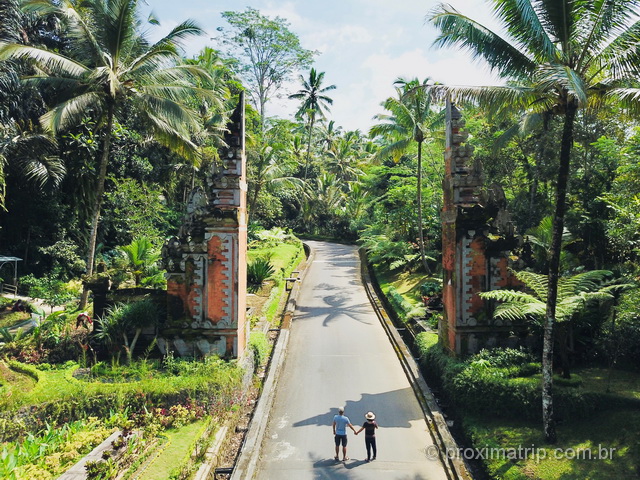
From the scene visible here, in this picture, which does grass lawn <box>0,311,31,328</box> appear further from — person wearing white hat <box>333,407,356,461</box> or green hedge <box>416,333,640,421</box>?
green hedge <box>416,333,640,421</box>

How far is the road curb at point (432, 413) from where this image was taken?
7.45m

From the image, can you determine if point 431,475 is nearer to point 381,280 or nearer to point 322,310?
point 322,310

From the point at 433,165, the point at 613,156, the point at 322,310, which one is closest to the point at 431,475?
the point at 322,310

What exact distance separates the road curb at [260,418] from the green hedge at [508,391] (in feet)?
13.8

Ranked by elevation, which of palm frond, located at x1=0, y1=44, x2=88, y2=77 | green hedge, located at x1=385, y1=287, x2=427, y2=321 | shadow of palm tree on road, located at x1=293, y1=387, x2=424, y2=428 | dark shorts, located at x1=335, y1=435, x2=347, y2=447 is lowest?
shadow of palm tree on road, located at x1=293, y1=387, x2=424, y2=428

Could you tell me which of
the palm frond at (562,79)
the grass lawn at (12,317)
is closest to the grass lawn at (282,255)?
the grass lawn at (12,317)

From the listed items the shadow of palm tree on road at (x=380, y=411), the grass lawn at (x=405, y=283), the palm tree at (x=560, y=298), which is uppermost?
the palm tree at (x=560, y=298)

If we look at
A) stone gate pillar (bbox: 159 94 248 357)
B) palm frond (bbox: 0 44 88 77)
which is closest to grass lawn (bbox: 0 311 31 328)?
stone gate pillar (bbox: 159 94 248 357)

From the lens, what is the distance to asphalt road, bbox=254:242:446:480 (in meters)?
7.58

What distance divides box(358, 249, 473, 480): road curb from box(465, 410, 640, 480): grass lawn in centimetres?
45

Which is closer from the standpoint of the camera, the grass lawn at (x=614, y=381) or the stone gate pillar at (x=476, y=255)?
the grass lawn at (x=614, y=381)

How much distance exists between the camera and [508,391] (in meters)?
8.52

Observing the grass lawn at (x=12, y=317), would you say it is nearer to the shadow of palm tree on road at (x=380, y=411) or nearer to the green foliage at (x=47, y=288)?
the green foliage at (x=47, y=288)

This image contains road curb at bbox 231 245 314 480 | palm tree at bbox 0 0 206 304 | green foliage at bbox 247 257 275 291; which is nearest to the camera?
road curb at bbox 231 245 314 480
